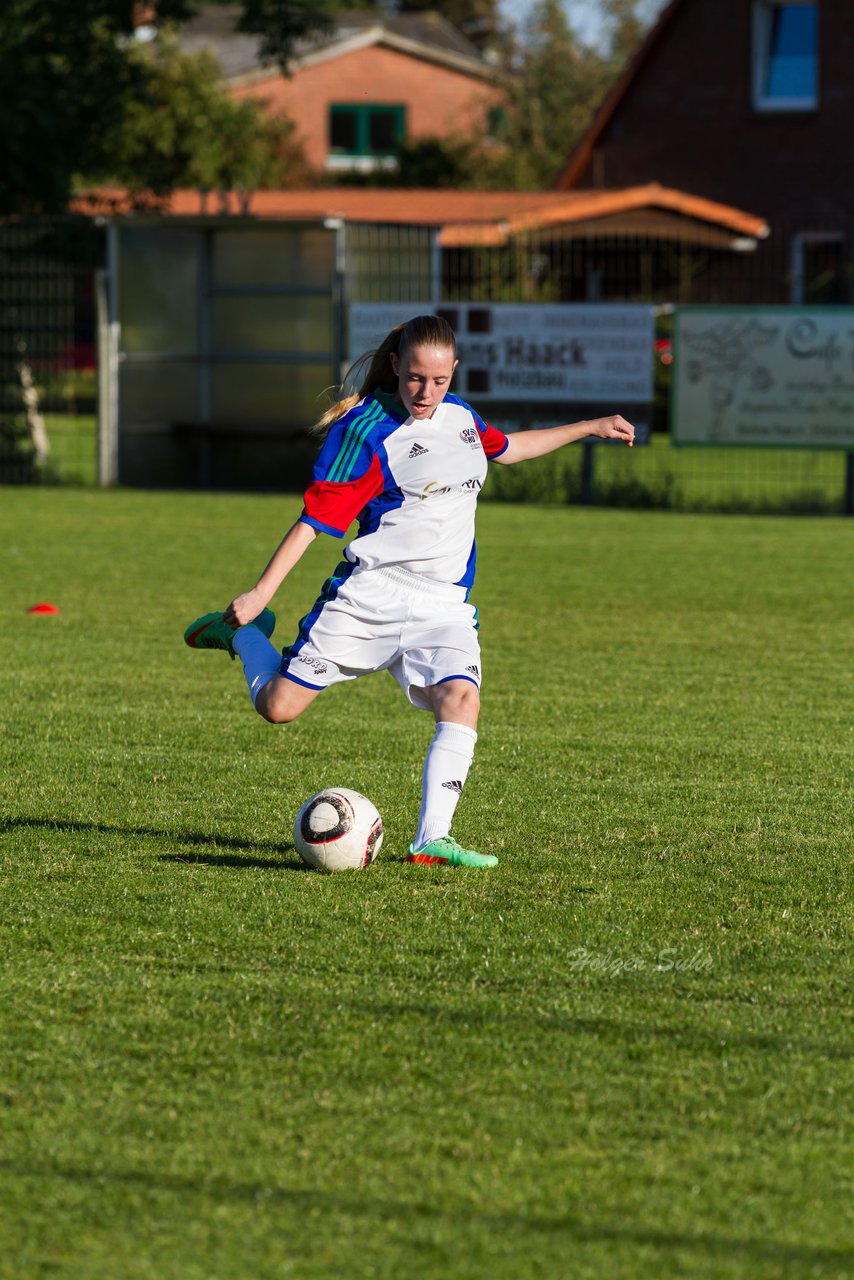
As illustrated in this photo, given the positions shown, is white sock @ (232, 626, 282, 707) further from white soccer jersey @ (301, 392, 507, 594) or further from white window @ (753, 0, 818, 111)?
white window @ (753, 0, 818, 111)

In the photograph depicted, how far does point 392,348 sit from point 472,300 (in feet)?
47.4

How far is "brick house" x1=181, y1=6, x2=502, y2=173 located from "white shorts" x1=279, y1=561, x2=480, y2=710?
1997 inches

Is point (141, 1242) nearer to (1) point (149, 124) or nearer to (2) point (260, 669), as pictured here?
(2) point (260, 669)

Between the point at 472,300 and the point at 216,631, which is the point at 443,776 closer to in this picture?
the point at 216,631

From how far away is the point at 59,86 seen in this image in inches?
872

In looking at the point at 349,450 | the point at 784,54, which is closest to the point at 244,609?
the point at 349,450

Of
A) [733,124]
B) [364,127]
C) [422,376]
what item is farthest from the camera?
[364,127]

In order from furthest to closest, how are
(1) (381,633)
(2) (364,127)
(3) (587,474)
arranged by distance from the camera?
1. (2) (364,127)
2. (3) (587,474)
3. (1) (381,633)

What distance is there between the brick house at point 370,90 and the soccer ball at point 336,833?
50982mm

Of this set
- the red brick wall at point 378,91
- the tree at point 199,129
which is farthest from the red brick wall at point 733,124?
the red brick wall at point 378,91

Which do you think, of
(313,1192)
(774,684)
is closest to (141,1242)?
(313,1192)

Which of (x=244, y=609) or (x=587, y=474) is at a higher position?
(x=244, y=609)

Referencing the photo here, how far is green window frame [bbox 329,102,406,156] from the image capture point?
57.0m

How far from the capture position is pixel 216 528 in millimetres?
17047
